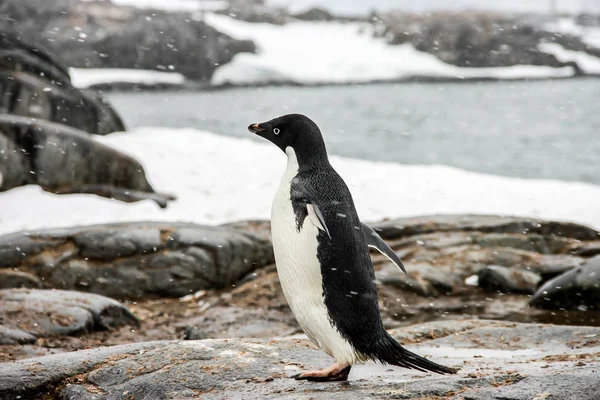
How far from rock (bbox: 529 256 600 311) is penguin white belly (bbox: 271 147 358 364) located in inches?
153

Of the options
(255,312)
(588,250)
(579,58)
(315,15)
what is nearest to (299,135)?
(255,312)

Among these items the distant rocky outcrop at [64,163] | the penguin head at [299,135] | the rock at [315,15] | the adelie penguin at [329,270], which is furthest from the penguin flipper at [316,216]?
the rock at [315,15]

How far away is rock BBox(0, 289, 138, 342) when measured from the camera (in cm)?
550

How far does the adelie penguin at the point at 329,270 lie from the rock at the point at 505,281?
4158 mm

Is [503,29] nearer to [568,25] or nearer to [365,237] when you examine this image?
[568,25]

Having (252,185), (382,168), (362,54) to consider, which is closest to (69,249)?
(252,185)

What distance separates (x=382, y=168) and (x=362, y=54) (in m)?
22.3

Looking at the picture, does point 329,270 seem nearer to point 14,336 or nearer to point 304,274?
point 304,274

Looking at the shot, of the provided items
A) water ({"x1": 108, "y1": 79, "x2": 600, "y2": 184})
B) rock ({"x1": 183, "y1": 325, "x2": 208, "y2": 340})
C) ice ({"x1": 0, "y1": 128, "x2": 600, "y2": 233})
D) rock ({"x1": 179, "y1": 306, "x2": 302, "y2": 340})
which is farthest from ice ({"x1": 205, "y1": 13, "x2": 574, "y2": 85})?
rock ({"x1": 183, "y1": 325, "x2": 208, "y2": 340})

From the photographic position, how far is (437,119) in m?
19.3

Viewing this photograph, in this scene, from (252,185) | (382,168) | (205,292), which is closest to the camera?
(205,292)

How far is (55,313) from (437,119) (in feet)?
49.6

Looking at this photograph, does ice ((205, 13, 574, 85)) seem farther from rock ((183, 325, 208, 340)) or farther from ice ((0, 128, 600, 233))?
rock ((183, 325, 208, 340))

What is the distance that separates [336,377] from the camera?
3.05 meters
